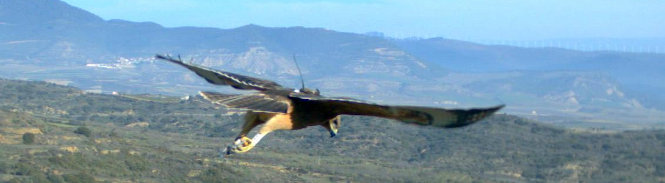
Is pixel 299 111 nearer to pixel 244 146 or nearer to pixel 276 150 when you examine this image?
pixel 244 146

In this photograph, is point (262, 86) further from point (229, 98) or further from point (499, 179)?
point (499, 179)

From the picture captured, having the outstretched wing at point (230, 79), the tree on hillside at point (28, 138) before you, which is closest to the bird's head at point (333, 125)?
the outstretched wing at point (230, 79)

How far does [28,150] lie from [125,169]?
5.93 m

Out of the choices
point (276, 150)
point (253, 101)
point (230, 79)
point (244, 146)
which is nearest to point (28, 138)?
point (276, 150)

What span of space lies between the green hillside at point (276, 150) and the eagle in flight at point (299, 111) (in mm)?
31737

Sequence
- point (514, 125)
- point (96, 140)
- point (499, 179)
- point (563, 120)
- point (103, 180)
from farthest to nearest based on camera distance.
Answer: point (563, 120) < point (514, 125) < point (499, 179) < point (96, 140) < point (103, 180)

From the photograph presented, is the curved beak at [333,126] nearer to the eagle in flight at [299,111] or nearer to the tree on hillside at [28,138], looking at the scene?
the eagle in flight at [299,111]

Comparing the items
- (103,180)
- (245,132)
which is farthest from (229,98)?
(103,180)

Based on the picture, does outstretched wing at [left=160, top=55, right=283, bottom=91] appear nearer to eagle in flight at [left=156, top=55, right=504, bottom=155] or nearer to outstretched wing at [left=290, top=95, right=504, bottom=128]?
eagle in flight at [left=156, top=55, right=504, bottom=155]

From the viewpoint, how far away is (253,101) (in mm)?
4215

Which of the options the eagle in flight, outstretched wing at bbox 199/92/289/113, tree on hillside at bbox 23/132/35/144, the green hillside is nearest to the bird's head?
the eagle in flight

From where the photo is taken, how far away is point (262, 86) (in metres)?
4.86

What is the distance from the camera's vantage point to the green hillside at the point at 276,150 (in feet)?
149

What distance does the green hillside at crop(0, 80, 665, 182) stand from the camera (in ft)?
149
